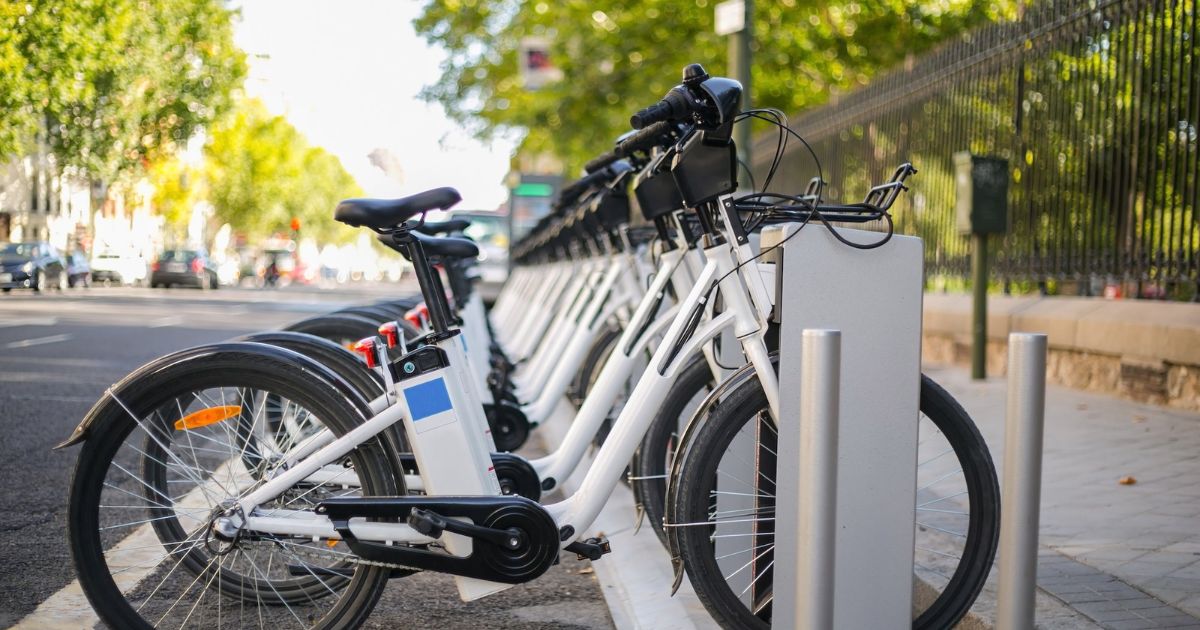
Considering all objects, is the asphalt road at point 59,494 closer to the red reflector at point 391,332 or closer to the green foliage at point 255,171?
the red reflector at point 391,332

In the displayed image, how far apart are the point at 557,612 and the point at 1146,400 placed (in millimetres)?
4838

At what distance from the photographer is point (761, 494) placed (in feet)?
10.3

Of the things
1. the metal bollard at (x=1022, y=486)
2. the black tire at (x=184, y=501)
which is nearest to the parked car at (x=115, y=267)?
the black tire at (x=184, y=501)

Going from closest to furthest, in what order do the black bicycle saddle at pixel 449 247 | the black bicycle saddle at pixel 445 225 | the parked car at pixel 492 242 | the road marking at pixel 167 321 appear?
the black bicycle saddle at pixel 449 247
the black bicycle saddle at pixel 445 225
the road marking at pixel 167 321
the parked car at pixel 492 242

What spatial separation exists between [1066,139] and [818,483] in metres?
7.03

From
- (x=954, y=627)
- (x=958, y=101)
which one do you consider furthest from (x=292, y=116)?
(x=954, y=627)

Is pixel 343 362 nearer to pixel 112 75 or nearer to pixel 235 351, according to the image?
pixel 235 351

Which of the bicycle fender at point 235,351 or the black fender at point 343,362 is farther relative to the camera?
the black fender at point 343,362

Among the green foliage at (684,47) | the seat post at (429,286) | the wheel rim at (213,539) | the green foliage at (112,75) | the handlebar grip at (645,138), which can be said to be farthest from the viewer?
the green foliage at (684,47)

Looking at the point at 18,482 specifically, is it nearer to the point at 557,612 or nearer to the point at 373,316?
the point at 373,316

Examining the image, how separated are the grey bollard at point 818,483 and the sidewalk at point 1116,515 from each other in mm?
982

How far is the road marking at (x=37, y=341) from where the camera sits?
1112 centimetres

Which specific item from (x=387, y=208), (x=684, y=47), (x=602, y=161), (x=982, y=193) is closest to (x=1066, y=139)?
(x=982, y=193)

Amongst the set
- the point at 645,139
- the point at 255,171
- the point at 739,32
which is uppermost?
the point at 255,171
